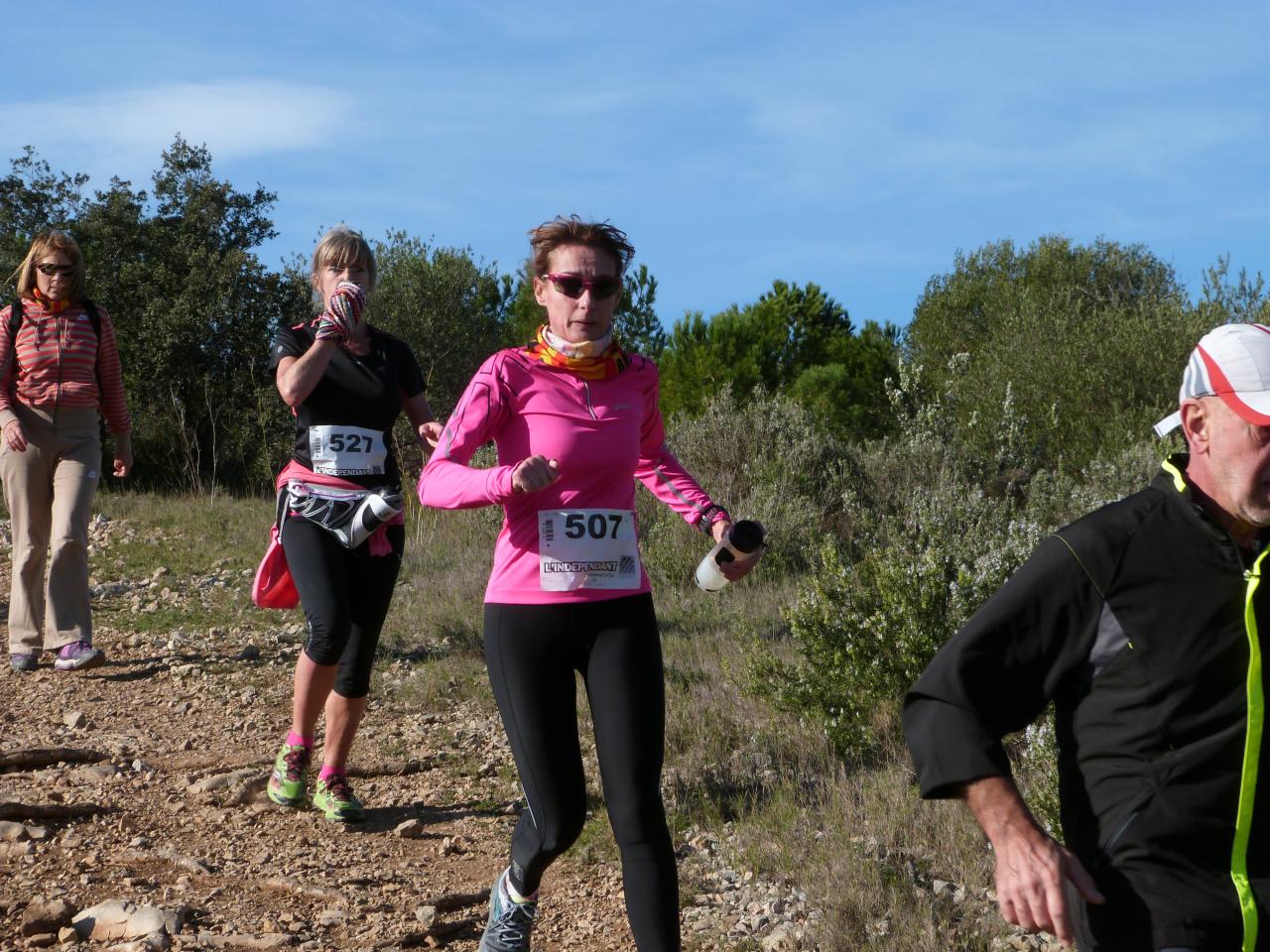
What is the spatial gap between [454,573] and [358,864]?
5.91 metres

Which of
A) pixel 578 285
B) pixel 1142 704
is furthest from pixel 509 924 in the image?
pixel 1142 704

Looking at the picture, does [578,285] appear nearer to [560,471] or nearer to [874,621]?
[560,471]

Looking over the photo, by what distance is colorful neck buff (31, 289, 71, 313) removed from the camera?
776cm

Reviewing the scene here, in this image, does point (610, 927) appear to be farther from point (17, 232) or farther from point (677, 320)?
point (677, 320)

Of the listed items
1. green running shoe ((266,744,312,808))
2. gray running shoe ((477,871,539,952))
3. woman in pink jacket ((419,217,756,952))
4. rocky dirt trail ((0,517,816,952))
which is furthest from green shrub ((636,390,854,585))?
gray running shoe ((477,871,539,952))

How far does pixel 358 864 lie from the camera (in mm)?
4988

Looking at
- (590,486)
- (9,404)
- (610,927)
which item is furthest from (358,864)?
(9,404)

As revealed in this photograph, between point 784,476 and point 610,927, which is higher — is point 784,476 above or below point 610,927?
above

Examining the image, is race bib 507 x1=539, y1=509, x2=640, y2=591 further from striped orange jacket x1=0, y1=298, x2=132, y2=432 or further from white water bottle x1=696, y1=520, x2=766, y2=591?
striped orange jacket x1=0, y1=298, x2=132, y2=432

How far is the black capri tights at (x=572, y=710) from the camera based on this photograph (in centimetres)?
343

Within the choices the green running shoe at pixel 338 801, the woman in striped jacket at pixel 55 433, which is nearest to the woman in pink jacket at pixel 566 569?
the green running shoe at pixel 338 801

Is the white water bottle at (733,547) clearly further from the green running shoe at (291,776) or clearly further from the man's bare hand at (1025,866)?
the green running shoe at (291,776)

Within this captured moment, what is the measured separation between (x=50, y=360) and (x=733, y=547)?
559 centimetres

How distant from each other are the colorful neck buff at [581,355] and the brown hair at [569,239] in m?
0.19
